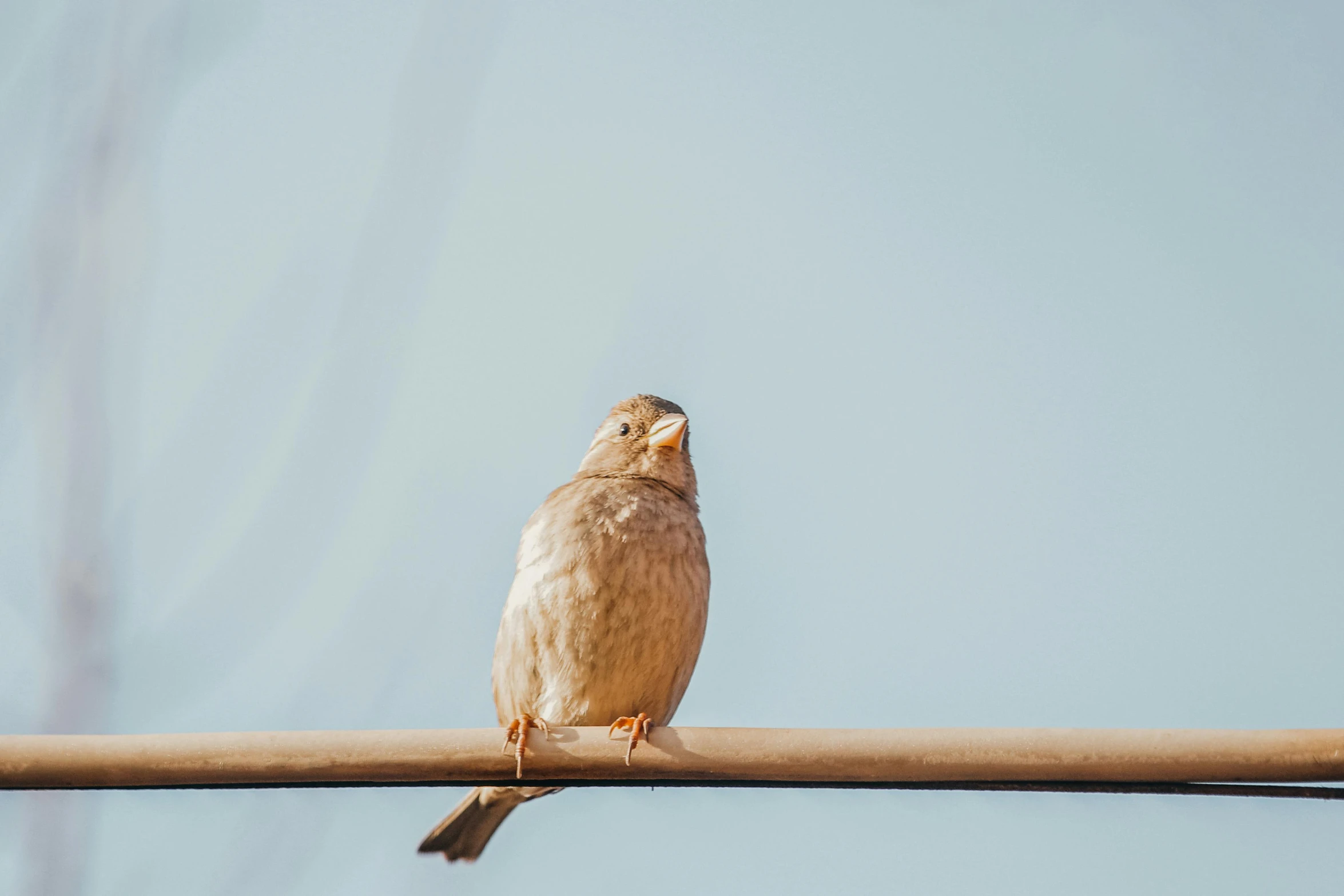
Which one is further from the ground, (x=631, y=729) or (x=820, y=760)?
(x=820, y=760)

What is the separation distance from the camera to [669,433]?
459cm

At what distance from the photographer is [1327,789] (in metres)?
2.26

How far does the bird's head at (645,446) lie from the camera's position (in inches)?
178

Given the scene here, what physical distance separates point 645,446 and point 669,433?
0.32 feet

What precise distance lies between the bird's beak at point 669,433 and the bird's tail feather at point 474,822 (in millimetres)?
1286

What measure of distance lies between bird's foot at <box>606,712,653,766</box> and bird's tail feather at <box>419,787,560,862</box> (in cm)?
40

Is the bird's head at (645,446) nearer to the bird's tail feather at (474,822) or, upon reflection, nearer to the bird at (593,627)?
the bird at (593,627)

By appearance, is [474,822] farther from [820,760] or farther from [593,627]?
[820,760]

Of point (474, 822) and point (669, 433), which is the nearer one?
point (474, 822)

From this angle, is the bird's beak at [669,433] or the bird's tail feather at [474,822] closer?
the bird's tail feather at [474,822]

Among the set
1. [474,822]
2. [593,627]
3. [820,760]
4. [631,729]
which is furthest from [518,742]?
[474,822]

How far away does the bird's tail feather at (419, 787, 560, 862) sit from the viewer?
3.74 meters

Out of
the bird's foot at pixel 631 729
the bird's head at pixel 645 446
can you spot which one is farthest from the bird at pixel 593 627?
the bird's head at pixel 645 446

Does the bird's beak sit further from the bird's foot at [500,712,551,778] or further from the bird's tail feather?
the bird's foot at [500,712,551,778]
